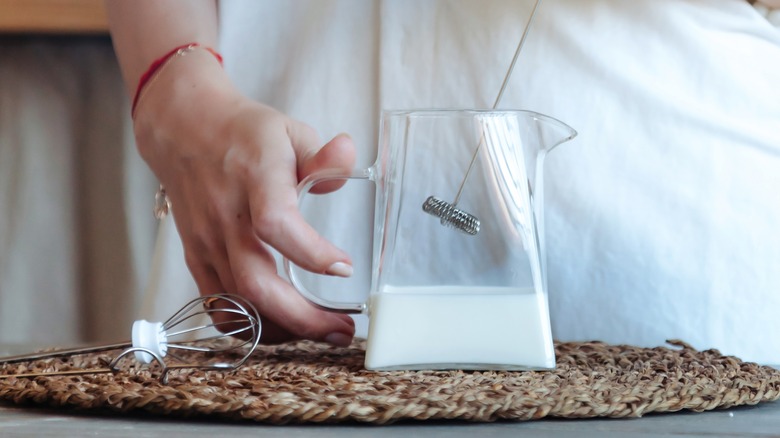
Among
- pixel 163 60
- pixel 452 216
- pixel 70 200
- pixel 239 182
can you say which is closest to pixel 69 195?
pixel 70 200

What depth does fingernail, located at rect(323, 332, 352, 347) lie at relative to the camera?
0.43 meters

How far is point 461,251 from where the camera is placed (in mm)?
348

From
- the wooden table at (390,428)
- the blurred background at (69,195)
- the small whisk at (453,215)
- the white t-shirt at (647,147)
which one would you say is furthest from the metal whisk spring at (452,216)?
the blurred background at (69,195)

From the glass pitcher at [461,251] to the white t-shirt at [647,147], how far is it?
0.19m

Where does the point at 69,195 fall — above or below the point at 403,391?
above

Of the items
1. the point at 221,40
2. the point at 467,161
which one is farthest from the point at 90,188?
the point at 467,161

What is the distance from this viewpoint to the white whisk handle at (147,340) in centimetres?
35

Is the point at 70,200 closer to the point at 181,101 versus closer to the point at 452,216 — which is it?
the point at 181,101

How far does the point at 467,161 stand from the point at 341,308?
0.31ft

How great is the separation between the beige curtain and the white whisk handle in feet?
2.12

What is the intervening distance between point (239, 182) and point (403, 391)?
0.64ft

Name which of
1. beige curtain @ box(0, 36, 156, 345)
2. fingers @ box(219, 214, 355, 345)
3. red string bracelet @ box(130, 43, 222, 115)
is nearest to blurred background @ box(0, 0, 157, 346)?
beige curtain @ box(0, 36, 156, 345)

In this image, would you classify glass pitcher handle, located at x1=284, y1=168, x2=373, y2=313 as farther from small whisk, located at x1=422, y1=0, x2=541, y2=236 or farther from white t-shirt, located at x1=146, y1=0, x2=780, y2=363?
white t-shirt, located at x1=146, y1=0, x2=780, y2=363

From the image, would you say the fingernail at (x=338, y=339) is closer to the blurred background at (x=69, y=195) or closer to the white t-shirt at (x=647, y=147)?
the white t-shirt at (x=647, y=147)
